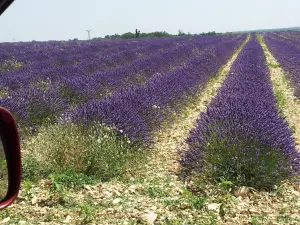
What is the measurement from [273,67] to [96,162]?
1347cm

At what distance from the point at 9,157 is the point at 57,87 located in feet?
22.2

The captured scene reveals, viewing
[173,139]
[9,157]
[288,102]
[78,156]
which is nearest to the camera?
[9,157]

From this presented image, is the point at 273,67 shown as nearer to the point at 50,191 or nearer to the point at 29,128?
the point at 29,128

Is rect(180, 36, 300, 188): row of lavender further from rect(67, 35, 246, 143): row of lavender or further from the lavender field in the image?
rect(67, 35, 246, 143): row of lavender

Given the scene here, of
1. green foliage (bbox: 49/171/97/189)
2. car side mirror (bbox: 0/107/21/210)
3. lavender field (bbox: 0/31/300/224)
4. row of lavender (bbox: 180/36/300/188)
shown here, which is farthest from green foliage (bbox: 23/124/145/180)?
car side mirror (bbox: 0/107/21/210)

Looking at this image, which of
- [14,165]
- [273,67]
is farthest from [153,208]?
[273,67]

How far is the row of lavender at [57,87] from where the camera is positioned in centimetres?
596

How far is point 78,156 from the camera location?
4168 millimetres

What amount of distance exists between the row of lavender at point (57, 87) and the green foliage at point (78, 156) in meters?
1.29

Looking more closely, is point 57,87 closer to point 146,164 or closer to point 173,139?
point 173,139

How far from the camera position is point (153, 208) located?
3.23 metres

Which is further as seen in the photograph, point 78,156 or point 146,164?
point 146,164

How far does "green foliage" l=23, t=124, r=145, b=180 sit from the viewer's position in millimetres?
4090

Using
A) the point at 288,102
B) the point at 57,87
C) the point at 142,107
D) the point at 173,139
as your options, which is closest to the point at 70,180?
the point at 142,107
